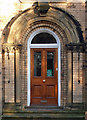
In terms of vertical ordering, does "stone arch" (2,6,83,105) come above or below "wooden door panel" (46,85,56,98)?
above

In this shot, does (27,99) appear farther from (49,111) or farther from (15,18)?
(15,18)

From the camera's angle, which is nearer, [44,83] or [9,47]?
[9,47]

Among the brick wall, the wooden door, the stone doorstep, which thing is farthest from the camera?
the wooden door

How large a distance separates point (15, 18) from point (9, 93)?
9.03ft

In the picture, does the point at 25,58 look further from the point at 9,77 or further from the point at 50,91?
the point at 50,91

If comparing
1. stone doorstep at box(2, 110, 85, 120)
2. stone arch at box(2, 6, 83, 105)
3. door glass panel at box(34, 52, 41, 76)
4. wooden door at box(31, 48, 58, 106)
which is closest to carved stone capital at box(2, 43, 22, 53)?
stone arch at box(2, 6, 83, 105)

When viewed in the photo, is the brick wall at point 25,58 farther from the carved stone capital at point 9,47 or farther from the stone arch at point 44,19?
the carved stone capital at point 9,47

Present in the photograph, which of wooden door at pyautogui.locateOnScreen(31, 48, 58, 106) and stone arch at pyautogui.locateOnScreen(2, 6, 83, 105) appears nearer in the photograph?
stone arch at pyautogui.locateOnScreen(2, 6, 83, 105)

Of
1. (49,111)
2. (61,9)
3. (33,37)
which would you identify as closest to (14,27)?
(33,37)

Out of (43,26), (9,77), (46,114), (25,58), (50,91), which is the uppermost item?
(43,26)

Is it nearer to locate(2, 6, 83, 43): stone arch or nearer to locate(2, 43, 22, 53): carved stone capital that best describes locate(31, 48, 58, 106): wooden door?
locate(2, 43, 22, 53): carved stone capital

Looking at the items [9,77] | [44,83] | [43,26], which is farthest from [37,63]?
[43,26]

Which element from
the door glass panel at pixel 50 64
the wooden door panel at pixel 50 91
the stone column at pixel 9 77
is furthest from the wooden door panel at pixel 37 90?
the stone column at pixel 9 77

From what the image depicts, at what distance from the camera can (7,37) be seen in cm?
494
